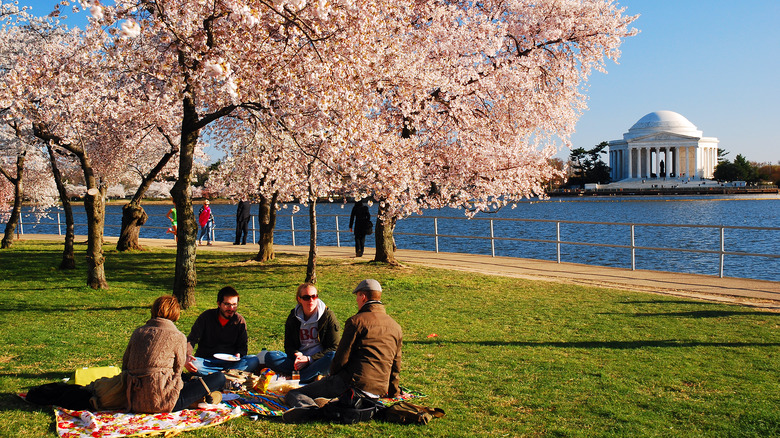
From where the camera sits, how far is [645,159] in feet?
502

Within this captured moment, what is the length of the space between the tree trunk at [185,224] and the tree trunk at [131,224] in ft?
31.4

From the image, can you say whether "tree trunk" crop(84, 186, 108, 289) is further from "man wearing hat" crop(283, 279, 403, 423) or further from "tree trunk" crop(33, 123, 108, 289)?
"man wearing hat" crop(283, 279, 403, 423)

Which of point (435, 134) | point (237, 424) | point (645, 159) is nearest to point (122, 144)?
point (435, 134)

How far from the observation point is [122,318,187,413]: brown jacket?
521 cm

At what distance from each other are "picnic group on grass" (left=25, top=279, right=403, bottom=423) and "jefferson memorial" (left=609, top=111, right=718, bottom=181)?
155589 millimetres

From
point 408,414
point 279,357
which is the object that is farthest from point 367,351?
point 279,357

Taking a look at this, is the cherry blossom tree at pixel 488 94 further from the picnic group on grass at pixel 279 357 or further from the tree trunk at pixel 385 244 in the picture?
the picnic group on grass at pixel 279 357

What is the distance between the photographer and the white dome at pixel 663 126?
15295cm

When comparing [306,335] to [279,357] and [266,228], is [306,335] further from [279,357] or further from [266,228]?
[266,228]

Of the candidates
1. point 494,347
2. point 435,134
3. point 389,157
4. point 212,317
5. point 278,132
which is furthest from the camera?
point 435,134

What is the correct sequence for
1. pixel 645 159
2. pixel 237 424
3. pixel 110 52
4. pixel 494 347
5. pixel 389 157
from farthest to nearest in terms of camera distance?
pixel 645 159
pixel 389 157
pixel 110 52
pixel 494 347
pixel 237 424

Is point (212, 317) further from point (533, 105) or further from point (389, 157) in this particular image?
point (533, 105)

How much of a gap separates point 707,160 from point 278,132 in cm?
16314

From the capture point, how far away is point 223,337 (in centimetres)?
680
